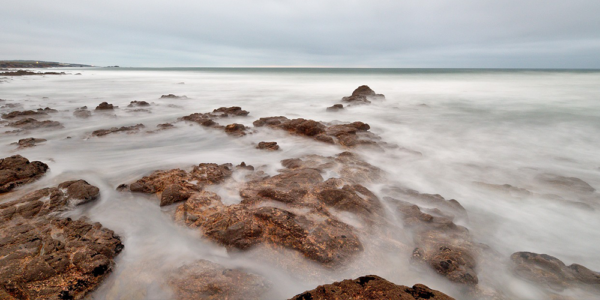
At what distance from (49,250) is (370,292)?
130 inches

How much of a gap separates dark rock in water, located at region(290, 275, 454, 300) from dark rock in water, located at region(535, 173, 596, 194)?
5123 millimetres

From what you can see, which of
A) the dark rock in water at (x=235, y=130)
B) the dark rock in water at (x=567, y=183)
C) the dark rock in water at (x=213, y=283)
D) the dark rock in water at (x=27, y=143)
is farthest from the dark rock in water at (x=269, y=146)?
the dark rock in water at (x=567, y=183)

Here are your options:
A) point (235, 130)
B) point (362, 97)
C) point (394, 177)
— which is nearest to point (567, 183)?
point (394, 177)

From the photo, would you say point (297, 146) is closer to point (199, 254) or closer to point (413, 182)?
point (413, 182)

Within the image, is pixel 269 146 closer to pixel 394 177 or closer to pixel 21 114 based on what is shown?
pixel 394 177

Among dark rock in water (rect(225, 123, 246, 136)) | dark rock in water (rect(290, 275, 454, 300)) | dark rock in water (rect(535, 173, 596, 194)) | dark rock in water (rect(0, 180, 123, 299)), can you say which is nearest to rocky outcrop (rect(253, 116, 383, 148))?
dark rock in water (rect(225, 123, 246, 136))

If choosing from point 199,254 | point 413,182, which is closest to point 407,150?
point 413,182

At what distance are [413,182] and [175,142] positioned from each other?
259 inches

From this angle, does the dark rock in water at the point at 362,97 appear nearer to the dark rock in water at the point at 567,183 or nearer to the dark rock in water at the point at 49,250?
the dark rock in water at the point at 567,183

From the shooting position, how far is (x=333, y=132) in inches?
309

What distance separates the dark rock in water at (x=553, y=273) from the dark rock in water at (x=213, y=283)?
9.89ft

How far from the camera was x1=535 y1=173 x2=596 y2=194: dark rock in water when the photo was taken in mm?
4969

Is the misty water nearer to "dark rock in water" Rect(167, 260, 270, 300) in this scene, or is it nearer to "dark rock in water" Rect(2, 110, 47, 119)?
"dark rock in water" Rect(167, 260, 270, 300)

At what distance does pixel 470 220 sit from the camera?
409 centimetres
